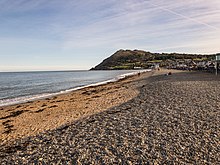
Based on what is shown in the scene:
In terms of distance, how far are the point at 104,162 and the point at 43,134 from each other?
440 cm

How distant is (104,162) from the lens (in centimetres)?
612

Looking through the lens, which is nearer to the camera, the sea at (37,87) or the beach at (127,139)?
the beach at (127,139)

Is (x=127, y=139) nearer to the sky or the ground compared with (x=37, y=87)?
nearer to the sky

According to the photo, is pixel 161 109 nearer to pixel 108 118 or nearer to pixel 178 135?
pixel 108 118

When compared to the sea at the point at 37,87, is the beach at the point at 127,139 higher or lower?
higher

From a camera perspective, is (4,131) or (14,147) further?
(4,131)

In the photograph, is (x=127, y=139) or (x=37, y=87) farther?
(x=37, y=87)

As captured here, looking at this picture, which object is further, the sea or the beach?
the sea

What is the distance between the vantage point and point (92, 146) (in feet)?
24.1

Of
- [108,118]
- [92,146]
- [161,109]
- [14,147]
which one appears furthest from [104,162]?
[161,109]

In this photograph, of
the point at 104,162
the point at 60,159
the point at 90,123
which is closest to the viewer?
the point at 104,162

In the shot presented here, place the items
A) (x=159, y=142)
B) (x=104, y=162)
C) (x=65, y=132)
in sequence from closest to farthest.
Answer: (x=104, y=162) < (x=159, y=142) < (x=65, y=132)

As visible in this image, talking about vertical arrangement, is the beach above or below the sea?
above

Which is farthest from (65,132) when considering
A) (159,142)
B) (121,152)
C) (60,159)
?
(159,142)
